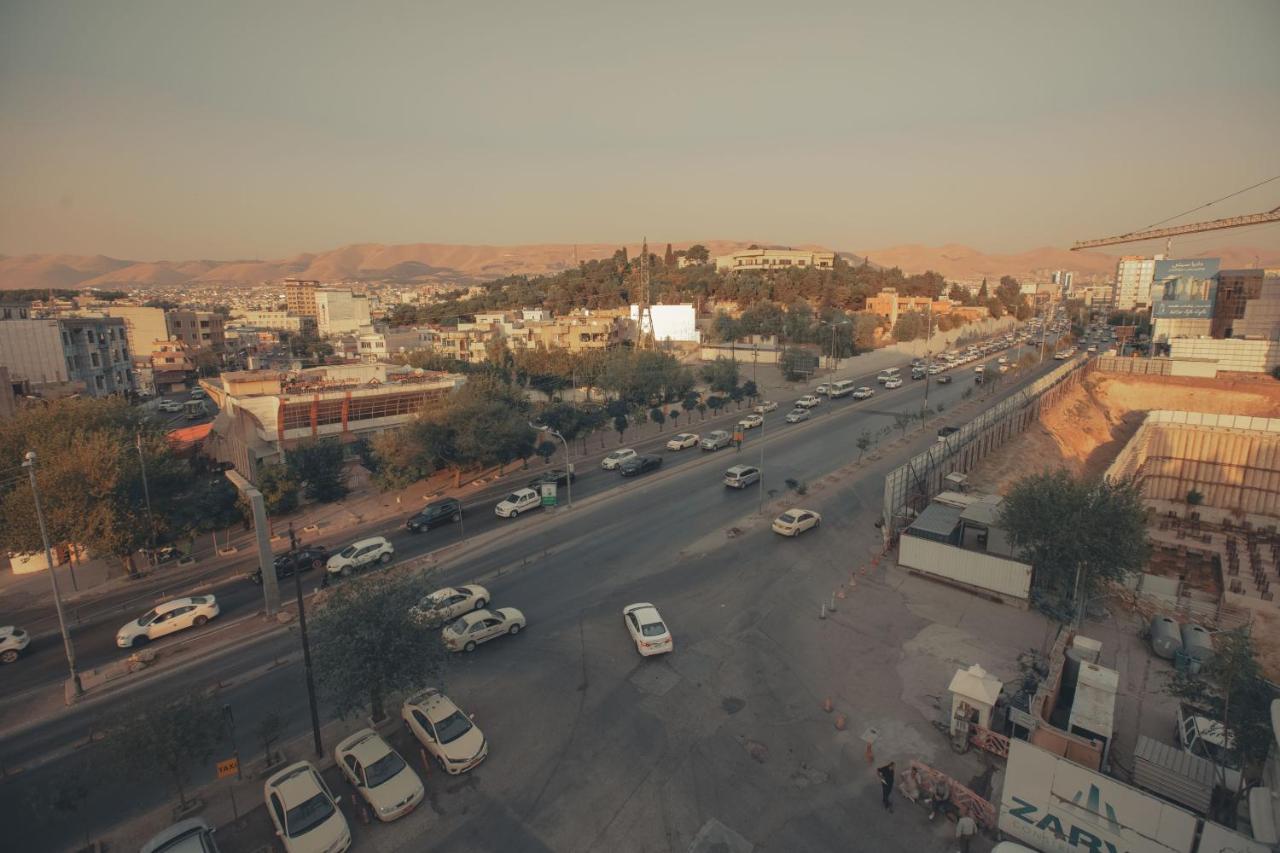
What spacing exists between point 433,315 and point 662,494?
11618cm

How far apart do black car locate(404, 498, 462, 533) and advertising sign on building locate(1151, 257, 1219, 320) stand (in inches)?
3737

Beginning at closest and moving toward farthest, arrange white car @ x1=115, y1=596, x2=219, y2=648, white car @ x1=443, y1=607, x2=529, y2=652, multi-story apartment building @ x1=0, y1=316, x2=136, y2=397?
white car @ x1=443, y1=607, x2=529, y2=652 → white car @ x1=115, y1=596, x2=219, y2=648 → multi-story apartment building @ x1=0, y1=316, x2=136, y2=397

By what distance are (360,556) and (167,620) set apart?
610 cm

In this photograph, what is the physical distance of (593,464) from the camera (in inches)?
1479

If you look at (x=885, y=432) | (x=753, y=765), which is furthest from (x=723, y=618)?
(x=885, y=432)

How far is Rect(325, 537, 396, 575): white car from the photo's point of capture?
2278cm

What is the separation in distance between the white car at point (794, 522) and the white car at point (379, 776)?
56.4ft

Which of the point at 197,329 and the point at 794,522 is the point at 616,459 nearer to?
the point at 794,522

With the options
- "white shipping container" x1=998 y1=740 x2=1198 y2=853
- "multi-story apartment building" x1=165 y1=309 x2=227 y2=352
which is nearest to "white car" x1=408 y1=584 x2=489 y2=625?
"white shipping container" x1=998 y1=740 x2=1198 y2=853

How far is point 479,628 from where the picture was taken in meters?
17.3

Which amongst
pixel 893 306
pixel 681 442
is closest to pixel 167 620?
pixel 681 442

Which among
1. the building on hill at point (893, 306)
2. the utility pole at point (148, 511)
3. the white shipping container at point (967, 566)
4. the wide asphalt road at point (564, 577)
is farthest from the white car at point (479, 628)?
the building on hill at point (893, 306)

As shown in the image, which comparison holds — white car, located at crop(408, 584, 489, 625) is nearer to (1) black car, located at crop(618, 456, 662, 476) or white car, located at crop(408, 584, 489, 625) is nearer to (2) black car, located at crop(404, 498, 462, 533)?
(2) black car, located at crop(404, 498, 462, 533)

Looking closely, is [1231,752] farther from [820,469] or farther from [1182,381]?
[1182,381]
